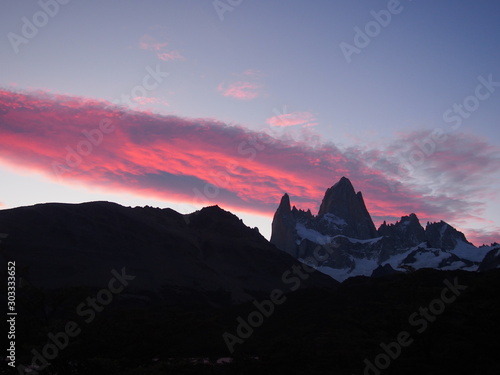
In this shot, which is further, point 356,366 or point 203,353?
point 203,353

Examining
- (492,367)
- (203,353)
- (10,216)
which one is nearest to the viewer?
(492,367)

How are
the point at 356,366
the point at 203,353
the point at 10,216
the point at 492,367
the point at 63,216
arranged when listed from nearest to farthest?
the point at 492,367
the point at 356,366
the point at 203,353
the point at 10,216
the point at 63,216

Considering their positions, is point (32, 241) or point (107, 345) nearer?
point (107, 345)

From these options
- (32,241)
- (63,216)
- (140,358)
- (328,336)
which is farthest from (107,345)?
(63,216)

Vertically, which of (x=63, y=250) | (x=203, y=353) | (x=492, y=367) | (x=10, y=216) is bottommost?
(x=203, y=353)

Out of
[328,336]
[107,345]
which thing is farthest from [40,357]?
[328,336]

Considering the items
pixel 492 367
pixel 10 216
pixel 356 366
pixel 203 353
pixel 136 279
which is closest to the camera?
pixel 492 367

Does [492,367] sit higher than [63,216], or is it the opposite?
[63,216]

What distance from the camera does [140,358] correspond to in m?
41.5

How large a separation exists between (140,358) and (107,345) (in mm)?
3309

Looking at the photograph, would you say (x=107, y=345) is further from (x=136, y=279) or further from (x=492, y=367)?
(x=136, y=279)

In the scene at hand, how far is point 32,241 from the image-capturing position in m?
160

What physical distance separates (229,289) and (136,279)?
134 feet

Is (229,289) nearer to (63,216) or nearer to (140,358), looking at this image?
(63,216)
